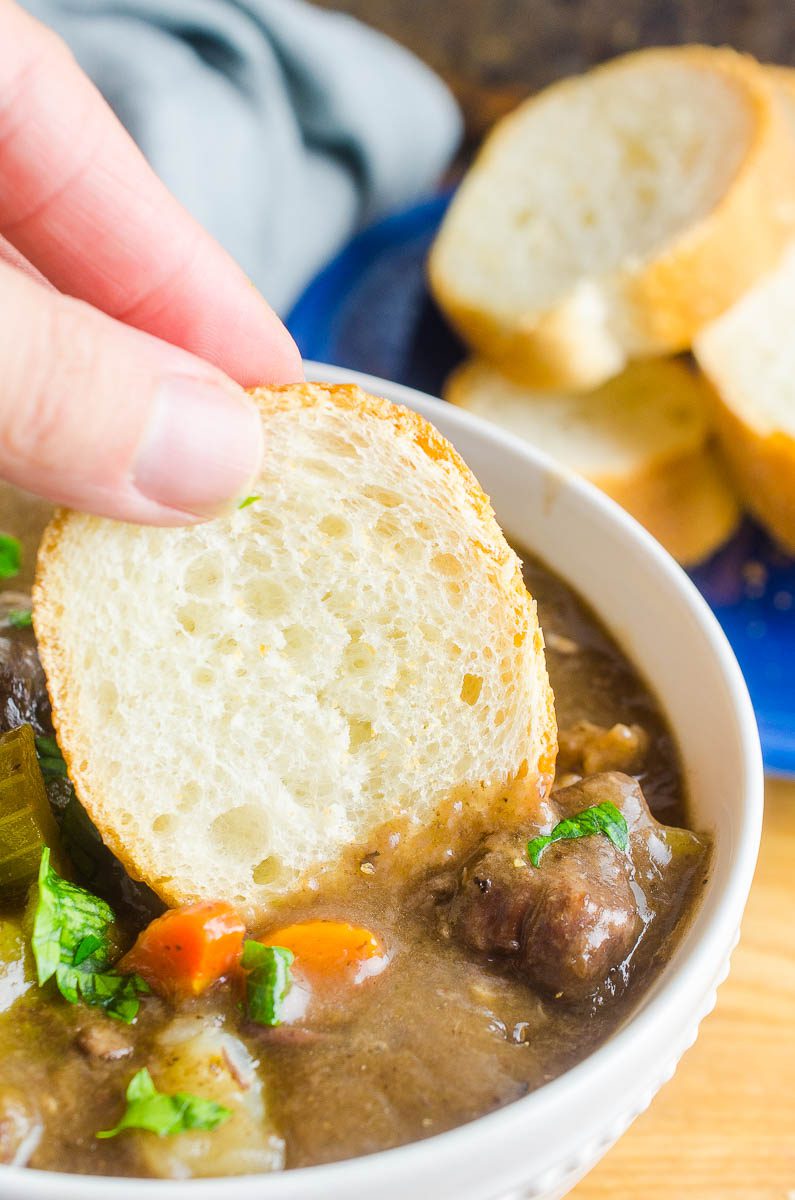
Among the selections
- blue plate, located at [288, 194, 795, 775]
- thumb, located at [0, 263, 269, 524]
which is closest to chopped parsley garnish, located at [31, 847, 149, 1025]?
thumb, located at [0, 263, 269, 524]

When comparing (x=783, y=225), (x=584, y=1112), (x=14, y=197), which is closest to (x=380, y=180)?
(x=783, y=225)

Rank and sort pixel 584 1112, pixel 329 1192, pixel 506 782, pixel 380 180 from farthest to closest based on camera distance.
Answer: pixel 380 180
pixel 506 782
pixel 584 1112
pixel 329 1192

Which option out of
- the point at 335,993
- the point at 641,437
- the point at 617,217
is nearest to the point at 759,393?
the point at 641,437

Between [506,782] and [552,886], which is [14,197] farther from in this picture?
[552,886]

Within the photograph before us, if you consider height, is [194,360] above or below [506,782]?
above

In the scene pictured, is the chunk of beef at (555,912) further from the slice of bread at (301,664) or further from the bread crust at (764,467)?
the bread crust at (764,467)

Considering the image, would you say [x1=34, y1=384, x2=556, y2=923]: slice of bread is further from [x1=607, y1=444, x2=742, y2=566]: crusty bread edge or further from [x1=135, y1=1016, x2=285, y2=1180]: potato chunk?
[x1=607, y1=444, x2=742, y2=566]: crusty bread edge
